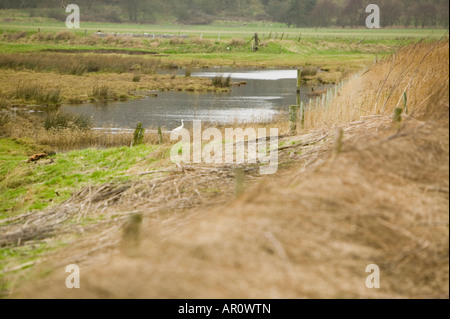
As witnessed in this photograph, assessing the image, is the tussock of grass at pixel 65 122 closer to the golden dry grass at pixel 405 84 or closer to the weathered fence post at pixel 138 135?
the weathered fence post at pixel 138 135

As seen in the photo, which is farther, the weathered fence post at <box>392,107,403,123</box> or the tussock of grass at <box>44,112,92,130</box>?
the tussock of grass at <box>44,112,92,130</box>

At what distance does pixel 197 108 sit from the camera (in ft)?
87.0

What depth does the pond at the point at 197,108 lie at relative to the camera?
2258 cm

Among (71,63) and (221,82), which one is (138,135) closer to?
(221,82)

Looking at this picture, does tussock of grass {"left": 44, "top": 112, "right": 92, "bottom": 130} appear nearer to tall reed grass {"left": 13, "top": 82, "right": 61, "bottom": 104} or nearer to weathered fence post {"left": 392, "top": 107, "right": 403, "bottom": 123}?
tall reed grass {"left": 13, "top": 82, "right": 61, "bottom": 104}

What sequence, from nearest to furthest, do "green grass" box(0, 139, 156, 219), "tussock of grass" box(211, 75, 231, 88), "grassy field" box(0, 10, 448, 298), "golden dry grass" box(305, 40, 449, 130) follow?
"grassy field" box(0, 10, 448, 298) < "golden dry grass" box(305, 40, 449, 130) < "green grass" box(0, 139, 156, 219) < "tussock of grass" box(211, 75, 231, 88)

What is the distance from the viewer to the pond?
2258cm

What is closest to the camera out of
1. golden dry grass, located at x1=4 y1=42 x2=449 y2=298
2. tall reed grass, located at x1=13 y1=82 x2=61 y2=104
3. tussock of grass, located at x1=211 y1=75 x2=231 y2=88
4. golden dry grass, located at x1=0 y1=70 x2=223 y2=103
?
golden dry grass, located at x1=4 y1=42 x2=449 y2=298

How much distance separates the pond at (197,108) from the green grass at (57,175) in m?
7.57

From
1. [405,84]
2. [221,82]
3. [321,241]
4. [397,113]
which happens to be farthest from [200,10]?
[321,241]

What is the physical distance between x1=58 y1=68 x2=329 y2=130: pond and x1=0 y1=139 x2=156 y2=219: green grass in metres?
7.57

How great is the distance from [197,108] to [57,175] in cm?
1614

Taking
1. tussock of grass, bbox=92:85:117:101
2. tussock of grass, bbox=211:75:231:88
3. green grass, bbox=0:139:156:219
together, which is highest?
tussock of grass, bbox=211:75:231:88

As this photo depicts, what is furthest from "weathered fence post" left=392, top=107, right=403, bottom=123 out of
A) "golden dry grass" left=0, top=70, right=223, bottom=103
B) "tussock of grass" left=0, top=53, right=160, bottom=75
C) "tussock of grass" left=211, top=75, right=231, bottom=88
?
"tussock of grass" left=0, top=53, right=160, bottom=75
